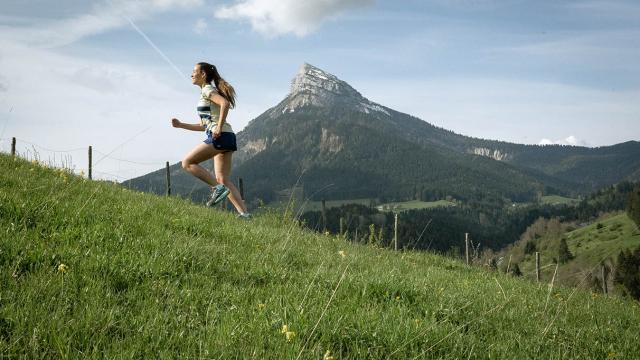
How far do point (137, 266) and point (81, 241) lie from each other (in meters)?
0.69

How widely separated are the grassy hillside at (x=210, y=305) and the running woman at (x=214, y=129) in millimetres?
2830

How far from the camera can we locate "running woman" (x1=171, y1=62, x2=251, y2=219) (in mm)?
8719

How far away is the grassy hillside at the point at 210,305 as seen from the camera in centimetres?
293

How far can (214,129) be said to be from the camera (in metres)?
8.74

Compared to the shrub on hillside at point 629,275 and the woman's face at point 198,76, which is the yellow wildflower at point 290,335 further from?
the shrub on hillside at point 629,275

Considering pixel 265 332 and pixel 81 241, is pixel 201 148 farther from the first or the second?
pixel 265 332

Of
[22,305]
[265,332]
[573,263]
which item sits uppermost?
[22,305]

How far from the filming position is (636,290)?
98250 millimetres

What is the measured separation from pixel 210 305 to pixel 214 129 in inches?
221

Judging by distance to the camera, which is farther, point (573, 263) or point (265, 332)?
point (573, 263)

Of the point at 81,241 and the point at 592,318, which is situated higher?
the point at 81,241

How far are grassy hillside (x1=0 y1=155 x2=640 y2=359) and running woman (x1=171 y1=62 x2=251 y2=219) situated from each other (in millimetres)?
2830

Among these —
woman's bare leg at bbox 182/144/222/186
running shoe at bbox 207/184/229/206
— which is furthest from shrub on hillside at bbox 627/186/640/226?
woman's bare leg at bbox 182/144/222/186

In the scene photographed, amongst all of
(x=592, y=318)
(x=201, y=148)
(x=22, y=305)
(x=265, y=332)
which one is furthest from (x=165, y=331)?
(x=201, y=148)
